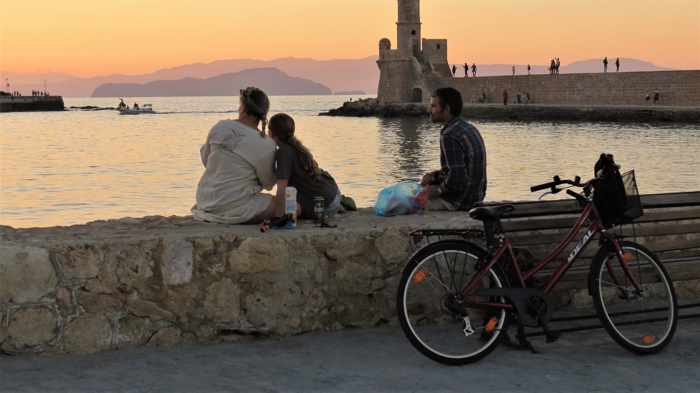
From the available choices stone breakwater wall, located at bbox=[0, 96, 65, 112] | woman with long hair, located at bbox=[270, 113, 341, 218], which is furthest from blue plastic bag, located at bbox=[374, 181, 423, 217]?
stone breakwater wall, located at bbox=[0, 96, 65, 112]

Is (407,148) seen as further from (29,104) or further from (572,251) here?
(29,104)

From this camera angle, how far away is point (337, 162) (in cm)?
4166

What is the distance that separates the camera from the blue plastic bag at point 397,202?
575cm

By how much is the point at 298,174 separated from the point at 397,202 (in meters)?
0.67

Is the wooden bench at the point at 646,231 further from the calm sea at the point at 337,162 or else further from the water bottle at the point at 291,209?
the calm sea at the point at 337,162

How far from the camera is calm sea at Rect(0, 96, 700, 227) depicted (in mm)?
28188

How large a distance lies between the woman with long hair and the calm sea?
63.1 feet

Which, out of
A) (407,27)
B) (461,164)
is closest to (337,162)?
(461,164)

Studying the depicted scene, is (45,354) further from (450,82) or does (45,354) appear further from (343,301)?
(450,82)

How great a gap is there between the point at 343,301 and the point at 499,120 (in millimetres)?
66400

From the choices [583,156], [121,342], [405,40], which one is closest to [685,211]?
[121,342]

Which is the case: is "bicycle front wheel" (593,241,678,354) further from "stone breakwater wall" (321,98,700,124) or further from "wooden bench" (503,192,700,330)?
"stone breakwater wall" (321,98,700,124)

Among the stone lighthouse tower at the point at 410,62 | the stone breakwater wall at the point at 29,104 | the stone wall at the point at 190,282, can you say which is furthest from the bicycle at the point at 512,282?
the stone breakwater wall at the point at 29,104

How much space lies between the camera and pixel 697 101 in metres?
54.5
